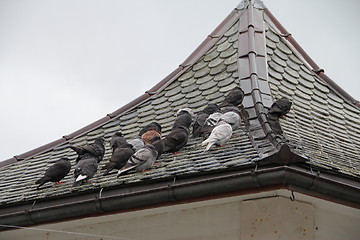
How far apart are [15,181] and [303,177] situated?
3837mm

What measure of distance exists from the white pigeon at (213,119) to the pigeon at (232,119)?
0.11 meters

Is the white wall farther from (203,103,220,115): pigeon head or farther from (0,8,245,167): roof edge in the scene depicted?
(0,8,245,167): roof edge

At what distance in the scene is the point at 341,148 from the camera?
10.2 metres

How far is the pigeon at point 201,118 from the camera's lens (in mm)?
10078

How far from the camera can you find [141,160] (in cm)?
927

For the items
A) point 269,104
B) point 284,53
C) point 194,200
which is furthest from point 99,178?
point 284,53

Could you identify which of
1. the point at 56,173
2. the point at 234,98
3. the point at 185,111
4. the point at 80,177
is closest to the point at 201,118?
the point at 234,98

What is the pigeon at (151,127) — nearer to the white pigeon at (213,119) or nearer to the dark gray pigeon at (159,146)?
the white pigeon at (213,119)

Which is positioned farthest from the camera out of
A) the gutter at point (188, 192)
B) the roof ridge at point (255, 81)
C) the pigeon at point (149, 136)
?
the pigeon at point (149, 136)

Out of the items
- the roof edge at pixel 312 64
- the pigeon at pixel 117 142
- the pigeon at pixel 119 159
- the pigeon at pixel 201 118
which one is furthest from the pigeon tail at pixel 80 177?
the roof edge at pixel 312 64

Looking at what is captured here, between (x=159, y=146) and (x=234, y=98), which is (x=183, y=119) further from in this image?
(x=159, y=146)

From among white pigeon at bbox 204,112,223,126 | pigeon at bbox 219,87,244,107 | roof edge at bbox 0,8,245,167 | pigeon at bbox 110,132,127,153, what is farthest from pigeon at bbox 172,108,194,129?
roof edge at bbox 0,8,245,167

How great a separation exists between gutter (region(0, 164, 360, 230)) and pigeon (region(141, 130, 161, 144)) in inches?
58.4

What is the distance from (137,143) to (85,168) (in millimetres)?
720
